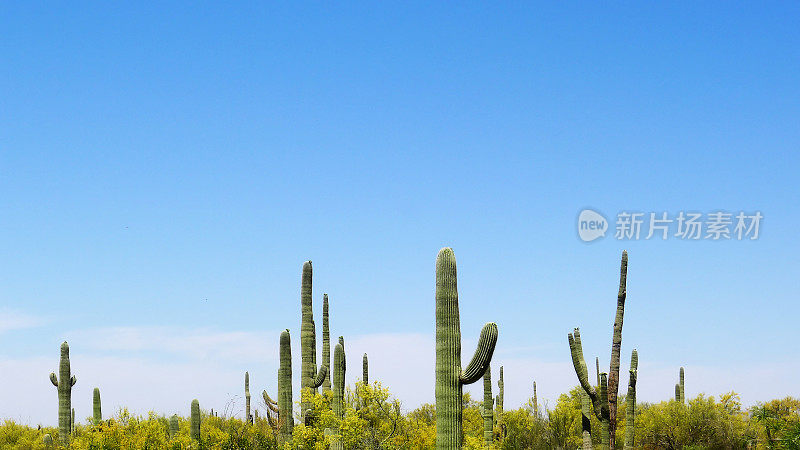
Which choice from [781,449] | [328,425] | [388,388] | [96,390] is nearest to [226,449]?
[328,425]

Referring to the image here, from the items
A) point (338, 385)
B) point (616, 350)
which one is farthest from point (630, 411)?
point (338, 385)

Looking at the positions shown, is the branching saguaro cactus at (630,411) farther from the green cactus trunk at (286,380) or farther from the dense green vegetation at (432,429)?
the green cactus trunk at (286,380)

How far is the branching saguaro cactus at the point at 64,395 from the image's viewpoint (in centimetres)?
3133

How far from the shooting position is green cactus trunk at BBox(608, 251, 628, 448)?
21.2m

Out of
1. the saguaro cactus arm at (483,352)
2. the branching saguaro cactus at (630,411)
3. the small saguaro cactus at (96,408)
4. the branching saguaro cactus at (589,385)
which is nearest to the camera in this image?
the saguaro cactus arm at (483,352)

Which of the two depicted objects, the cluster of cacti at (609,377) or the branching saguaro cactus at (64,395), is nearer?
the cluster of cacti at (609,377)

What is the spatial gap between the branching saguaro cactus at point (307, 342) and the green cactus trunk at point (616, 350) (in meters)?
8.26

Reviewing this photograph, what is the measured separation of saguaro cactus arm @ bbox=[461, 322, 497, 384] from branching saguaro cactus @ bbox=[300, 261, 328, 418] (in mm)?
8854

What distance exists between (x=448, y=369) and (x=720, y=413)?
24126mm

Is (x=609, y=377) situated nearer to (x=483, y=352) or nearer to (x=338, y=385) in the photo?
(x=338, y=385)

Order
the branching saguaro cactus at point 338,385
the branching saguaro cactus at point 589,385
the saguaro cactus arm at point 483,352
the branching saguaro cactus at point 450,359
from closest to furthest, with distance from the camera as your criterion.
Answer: the saguaro cactus arm at point 483,352, the branching saguaro cactus at point 450,359, the branching saguaro cactus at point 589,385, the branching saguaro cactus at point 338,385

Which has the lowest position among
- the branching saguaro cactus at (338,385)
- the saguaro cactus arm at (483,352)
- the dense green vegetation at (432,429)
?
the dense green vegetation at (432,429)

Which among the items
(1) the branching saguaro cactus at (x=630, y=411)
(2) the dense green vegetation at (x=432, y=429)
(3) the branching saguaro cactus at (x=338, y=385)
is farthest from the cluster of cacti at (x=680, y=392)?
(3) the branching saguaro cactus at (x=338, y=385)

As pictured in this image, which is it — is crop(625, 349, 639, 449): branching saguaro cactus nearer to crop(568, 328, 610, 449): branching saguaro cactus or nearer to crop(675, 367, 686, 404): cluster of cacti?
crop(568, 328, 610, 449): branching saguaro cactus
